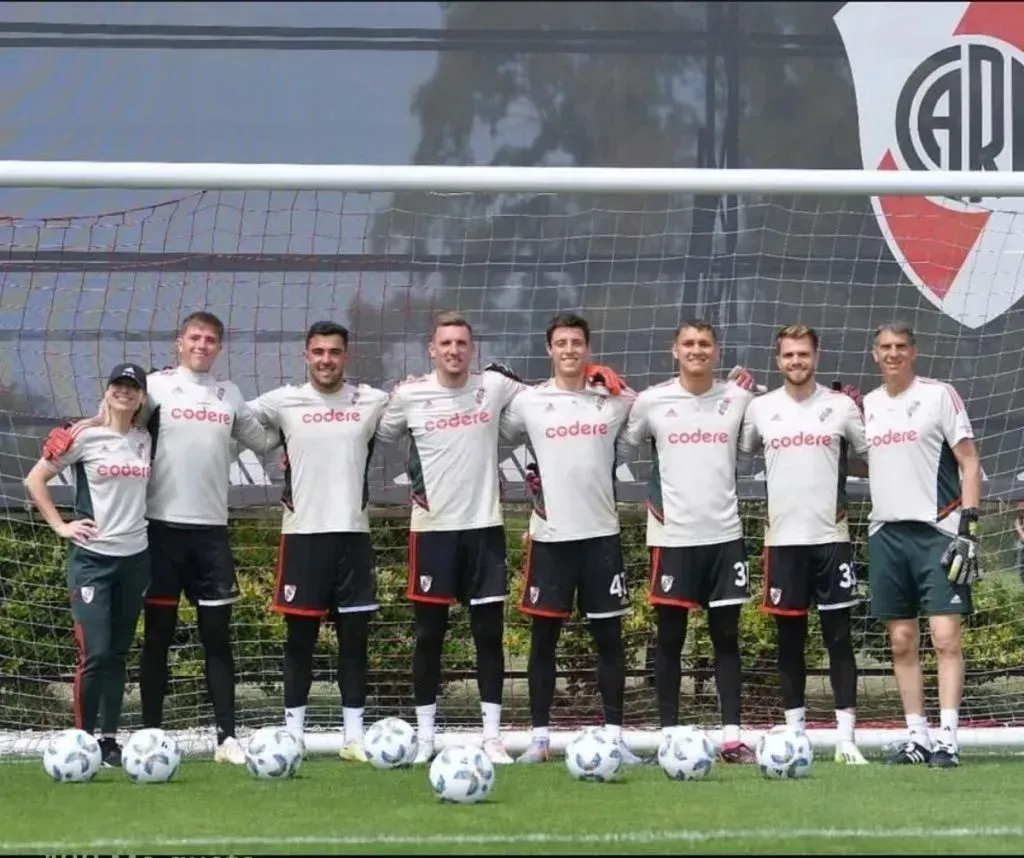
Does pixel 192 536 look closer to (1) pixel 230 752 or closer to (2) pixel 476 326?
(1) pixel 230 752

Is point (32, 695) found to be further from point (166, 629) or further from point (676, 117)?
point (676, 117)

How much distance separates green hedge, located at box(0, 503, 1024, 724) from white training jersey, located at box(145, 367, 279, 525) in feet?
4.13

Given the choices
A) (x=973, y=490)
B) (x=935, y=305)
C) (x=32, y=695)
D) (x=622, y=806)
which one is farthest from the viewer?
(x=935, y=305)

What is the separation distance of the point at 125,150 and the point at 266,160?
84 cm

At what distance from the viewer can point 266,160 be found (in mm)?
9867

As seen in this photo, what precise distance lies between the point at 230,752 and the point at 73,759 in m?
0.97

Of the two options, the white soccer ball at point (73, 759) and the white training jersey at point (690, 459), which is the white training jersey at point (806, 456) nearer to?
the white training jersey at point (690, 459)

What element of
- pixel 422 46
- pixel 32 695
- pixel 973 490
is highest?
pixel 422 46

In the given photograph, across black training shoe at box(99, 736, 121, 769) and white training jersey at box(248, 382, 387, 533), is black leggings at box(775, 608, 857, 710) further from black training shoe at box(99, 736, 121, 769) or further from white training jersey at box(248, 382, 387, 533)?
black training shoe at box(99, 736, 121, 769)

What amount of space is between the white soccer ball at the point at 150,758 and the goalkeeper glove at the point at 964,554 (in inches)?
137

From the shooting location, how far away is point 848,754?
751 cm

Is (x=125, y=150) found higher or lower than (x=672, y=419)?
higher

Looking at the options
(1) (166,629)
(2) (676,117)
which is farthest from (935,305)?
(1) (166,629)

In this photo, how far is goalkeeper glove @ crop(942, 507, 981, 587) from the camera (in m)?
7.17
